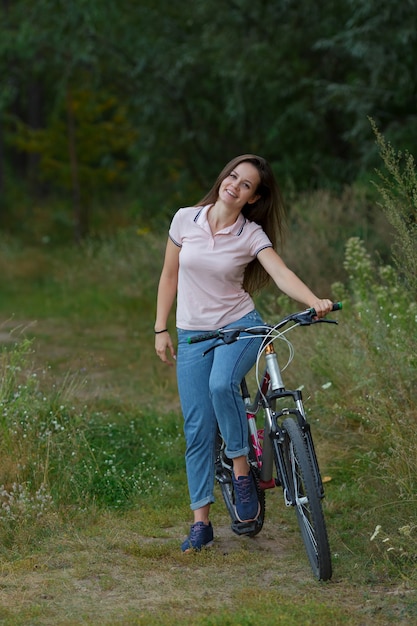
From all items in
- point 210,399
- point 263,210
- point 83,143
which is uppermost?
point 83,143

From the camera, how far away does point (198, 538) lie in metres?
5.41

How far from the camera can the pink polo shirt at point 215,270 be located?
17.3 ft

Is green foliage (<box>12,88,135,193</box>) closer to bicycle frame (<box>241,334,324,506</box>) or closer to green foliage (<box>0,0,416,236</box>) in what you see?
green foliage (<box>0,0,416,236</box>)

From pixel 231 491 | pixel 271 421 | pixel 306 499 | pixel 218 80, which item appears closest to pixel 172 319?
pixel 231 491

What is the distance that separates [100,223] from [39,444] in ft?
59.7

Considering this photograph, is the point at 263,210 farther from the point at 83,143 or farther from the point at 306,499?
the point at 83,143

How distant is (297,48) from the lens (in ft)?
50.8

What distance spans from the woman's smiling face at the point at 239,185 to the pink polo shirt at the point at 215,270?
4.3 inches

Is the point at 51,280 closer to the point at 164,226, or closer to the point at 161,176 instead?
the point at 164,226

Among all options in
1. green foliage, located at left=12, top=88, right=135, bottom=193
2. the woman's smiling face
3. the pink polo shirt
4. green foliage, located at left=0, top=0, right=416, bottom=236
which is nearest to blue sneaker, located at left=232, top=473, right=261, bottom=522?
the pink polo shirt

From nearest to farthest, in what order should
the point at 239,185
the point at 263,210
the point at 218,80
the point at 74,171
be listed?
the point at 239,185
the point at 263,210
the point at 218,80
the point at 74,171

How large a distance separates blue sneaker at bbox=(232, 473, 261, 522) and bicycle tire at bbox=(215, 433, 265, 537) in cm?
4

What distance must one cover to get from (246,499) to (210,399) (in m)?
0.52

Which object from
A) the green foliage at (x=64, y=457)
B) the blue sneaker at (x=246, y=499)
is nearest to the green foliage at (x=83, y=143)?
the green foliage at (x=64, y=457)
